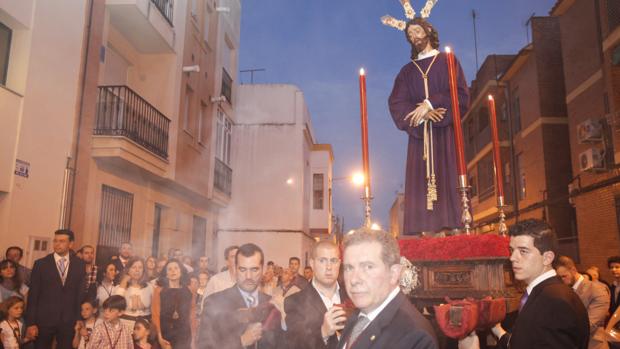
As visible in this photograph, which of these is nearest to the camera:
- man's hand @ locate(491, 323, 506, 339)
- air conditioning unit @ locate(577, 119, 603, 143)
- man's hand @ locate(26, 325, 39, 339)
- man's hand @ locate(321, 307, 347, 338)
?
man's hand @ locate(321, 307, 347, 338)

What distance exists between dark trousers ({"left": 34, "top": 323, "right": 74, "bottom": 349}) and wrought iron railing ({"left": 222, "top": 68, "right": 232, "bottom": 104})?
11.1 meters

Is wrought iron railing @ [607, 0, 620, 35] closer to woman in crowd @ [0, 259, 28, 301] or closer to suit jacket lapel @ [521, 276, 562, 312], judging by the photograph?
suit jacket lapel @ [521, 276, 562, 312]

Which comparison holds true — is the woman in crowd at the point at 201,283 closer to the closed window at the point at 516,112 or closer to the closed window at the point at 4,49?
the closed window at the point at 4,49

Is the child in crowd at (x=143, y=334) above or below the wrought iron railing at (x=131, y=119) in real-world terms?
below

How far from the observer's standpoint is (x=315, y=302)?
2916 millimetres

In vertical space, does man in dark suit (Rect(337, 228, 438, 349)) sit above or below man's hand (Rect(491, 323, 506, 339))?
above

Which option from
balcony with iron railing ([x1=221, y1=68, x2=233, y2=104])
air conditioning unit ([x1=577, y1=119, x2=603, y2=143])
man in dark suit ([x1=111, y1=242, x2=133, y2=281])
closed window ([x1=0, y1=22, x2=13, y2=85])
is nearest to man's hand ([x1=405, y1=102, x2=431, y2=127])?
man in dark suit ([x1=111, y1=242, x2=133, y2=281])

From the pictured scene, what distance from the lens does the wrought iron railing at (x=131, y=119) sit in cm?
970

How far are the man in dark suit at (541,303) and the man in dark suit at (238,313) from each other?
1376 millimetres

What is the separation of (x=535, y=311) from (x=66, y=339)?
18.3 ft

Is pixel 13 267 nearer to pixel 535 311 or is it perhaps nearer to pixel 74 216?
pixel 74 216

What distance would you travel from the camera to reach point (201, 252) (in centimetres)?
1505

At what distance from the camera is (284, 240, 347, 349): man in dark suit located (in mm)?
2779

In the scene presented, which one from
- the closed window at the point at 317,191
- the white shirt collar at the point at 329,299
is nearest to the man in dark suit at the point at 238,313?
the white shirt collar at the point at 329,299
